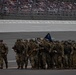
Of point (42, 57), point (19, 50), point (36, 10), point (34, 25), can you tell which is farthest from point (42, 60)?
point (36, 10)

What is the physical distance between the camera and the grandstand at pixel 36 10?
85.3 ft

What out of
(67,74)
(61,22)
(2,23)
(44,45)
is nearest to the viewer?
(67,74)

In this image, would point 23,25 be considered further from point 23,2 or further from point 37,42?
point 37,42

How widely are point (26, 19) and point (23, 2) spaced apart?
4029 millimetres

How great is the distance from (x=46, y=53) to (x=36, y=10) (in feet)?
46.5

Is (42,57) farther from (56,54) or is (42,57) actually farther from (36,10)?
(36,10)

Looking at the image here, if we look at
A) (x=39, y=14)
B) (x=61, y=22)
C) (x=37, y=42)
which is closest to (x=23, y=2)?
(x=39, y=14)

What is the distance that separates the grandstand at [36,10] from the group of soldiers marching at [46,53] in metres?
11.5

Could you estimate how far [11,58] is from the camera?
1728 cm

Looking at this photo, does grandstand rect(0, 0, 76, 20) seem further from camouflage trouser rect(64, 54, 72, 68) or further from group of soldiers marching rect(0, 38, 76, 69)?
camouflage trouser rect(64, 54, 72, 68)

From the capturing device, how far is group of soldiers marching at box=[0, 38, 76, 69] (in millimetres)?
13430

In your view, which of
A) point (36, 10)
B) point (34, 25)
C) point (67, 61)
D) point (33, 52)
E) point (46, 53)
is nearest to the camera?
point (33, 52)

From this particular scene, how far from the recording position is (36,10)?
90.4 feet

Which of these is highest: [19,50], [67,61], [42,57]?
[19,50]
